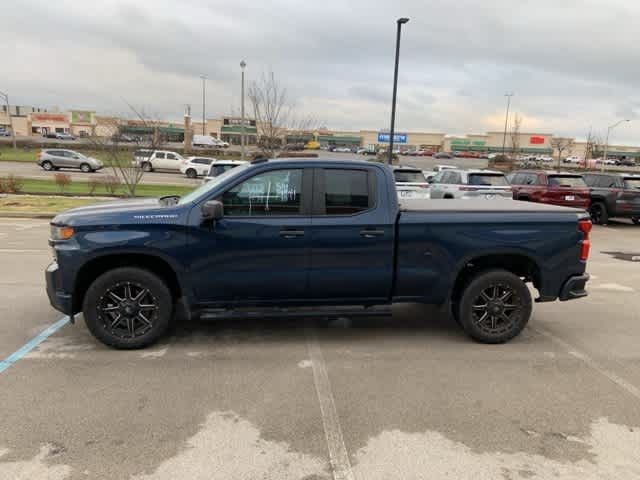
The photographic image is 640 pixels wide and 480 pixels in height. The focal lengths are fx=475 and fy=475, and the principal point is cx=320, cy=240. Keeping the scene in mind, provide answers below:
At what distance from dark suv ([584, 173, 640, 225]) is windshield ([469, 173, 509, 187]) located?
12.8 ft

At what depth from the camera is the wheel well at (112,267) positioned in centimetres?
450

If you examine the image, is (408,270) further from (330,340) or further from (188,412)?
(188,412)

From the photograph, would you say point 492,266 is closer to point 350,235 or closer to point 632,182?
point 350,235

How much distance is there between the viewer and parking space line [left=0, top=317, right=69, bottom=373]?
4.26 metres

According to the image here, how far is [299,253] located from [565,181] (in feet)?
45.8

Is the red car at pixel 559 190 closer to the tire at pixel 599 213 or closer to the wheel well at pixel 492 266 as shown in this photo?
the tire at pixel 599 213

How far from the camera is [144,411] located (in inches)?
137

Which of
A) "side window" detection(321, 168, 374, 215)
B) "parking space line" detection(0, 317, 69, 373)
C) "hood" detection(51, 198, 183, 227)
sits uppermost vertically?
"side window" detection(321, 168, 374, 215)

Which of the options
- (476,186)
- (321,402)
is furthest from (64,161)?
(321,402)

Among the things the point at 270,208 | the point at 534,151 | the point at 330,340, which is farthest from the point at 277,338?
the point at 534,151

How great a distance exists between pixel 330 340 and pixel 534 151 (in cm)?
11732

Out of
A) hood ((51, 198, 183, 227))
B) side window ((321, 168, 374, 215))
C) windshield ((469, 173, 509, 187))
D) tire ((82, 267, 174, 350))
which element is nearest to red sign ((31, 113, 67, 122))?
windshield ((469, 173, 509, 187))

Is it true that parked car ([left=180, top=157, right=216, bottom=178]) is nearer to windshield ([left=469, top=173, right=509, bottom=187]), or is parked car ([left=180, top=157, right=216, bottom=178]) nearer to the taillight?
windshield ([left=469, top=173, right=509, bottom=187])

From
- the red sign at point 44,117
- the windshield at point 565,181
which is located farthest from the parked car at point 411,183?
the red sign at point 44,117
